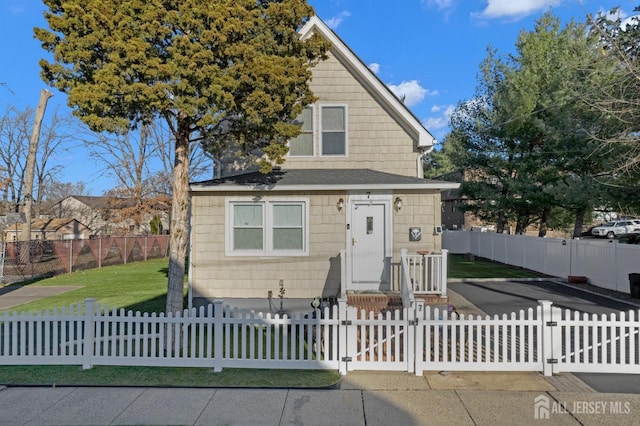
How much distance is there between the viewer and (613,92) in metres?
9.26

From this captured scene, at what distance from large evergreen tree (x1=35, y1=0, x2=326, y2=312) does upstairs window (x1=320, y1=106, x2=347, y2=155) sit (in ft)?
12.3

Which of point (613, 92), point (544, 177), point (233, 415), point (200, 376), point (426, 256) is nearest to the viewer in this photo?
Answer: point (233, 415)

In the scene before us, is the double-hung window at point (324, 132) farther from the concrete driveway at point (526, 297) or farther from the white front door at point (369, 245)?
the concrete driveway at point (526, 297)

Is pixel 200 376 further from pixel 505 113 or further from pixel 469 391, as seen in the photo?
pixel 505 113

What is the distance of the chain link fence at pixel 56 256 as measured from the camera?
15.2 m

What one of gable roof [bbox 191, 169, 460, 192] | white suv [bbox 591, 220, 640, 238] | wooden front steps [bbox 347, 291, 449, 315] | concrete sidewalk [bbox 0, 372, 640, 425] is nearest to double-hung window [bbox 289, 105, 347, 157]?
gable roof [bbox 191, 169, 460, 192]

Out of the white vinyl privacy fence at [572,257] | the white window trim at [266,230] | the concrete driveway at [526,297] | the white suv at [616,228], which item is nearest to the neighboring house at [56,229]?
the white window trim at [266,230]

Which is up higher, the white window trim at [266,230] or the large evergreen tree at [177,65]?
the large evergreen tree at [177,65]

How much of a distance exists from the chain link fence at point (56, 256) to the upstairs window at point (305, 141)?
39.3 ft

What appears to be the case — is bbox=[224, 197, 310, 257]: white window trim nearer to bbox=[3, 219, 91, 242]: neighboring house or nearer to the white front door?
the white front door

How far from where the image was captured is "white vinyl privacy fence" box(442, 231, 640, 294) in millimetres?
10755

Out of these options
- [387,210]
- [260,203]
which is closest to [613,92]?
[387,210]

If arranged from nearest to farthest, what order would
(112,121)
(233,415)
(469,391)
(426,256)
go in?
(233,415) < (469,391) < (112,121) < (426,256)

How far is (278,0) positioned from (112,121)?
3.84 metres
